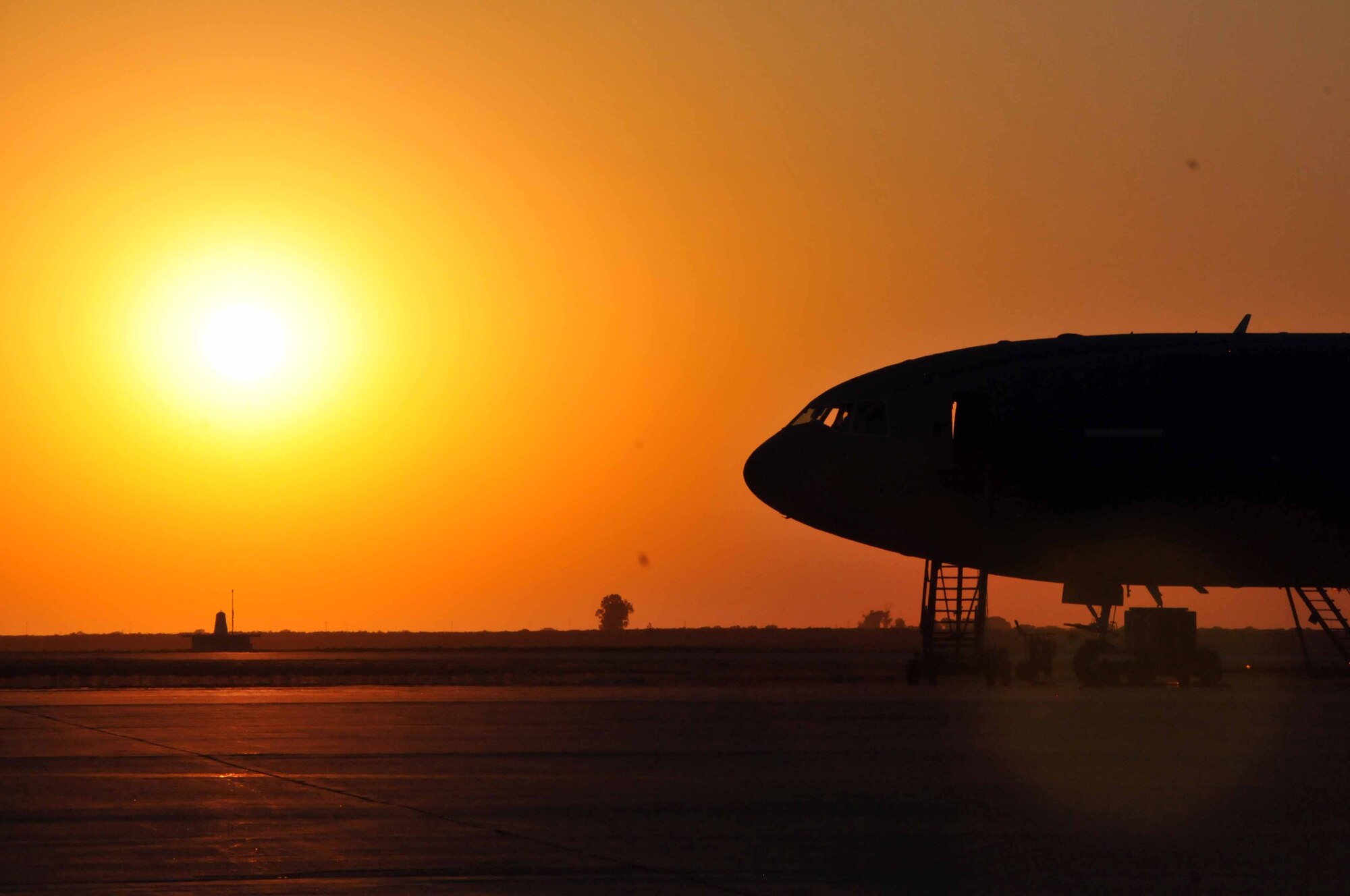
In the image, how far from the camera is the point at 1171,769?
17.9 metres

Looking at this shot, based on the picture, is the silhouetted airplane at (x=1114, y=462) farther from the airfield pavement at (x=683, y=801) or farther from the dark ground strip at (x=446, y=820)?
the dark ground strip at (x=446, y=820)

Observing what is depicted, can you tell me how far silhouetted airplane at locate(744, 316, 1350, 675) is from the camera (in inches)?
1239

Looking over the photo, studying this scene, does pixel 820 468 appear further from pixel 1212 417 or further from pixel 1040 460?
pixel 1212 417

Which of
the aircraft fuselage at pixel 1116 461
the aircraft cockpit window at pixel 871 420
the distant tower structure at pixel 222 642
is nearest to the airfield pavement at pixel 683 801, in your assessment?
the aircraft fuselage at pixel 1116 461

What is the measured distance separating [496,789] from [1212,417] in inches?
799

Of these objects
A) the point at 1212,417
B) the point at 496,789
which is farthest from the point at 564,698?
the point at 496,789

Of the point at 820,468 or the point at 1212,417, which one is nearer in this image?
the point at 1212,417

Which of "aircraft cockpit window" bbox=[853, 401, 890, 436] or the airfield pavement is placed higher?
"aircraft cockpit window" bbox=[853, 401, 890, 436]

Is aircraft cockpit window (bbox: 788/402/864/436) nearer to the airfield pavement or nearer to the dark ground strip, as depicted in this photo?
the airfield pavement

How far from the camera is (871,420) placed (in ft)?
→ 111

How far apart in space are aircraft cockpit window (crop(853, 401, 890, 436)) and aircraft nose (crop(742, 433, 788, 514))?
203 centimetres

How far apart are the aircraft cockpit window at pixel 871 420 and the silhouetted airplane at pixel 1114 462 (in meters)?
0.04

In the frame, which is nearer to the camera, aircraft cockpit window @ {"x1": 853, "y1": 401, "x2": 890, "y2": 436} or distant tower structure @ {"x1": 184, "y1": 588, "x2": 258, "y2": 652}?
aircraft cockpit window @ {"x1": 853, "y1": 401, "x2": 890, "y2": 436}

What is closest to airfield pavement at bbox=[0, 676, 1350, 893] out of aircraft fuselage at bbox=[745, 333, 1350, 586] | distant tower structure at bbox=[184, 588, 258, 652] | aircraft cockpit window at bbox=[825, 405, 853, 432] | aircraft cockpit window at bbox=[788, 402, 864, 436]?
aircraft fuselage at bbox=[745, 333, 1350, 586]
